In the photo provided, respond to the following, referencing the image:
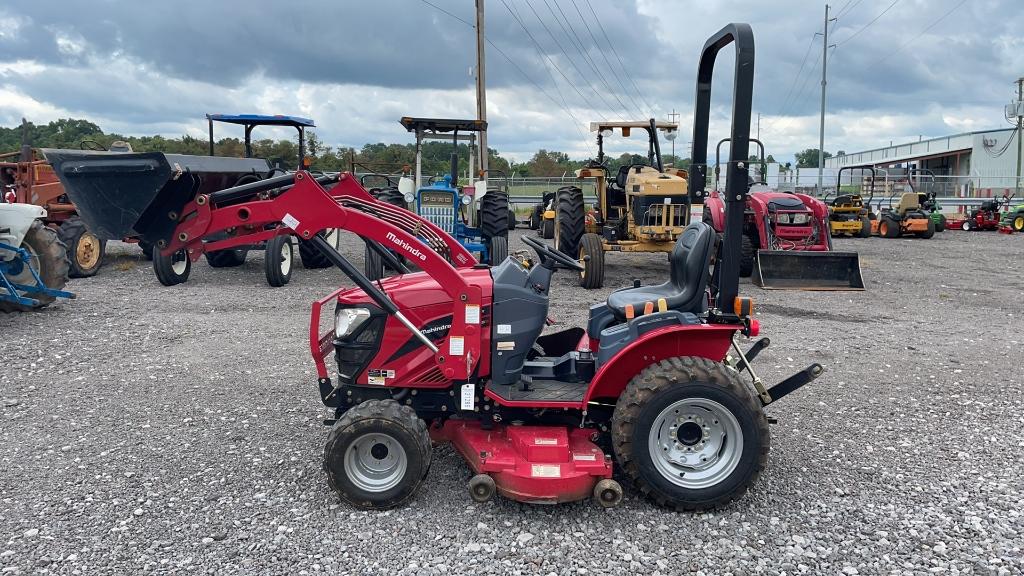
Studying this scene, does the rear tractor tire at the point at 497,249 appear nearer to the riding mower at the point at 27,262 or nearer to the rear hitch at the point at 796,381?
the riding mower at the point at 27,262

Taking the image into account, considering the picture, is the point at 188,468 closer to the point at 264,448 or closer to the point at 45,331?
the point at 264,448

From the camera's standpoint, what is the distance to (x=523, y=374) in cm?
420

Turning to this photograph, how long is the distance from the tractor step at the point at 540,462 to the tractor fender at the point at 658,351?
9.9 inches

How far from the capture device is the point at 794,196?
12688mm

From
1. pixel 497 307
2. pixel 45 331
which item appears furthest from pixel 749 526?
pixel 45 331

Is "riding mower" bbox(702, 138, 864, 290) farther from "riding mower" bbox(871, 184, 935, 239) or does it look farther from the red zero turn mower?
"riding mower" bbox(871, 184, 935, 239)

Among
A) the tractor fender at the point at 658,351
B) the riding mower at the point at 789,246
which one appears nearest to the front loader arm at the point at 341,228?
the tractor fender at the point at 658,351

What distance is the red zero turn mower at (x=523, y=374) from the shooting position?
3.59m

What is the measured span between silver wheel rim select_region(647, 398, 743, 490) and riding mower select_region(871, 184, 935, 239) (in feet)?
62.1

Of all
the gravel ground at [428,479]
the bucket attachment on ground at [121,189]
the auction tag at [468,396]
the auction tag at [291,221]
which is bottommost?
the gravel ground at [428,479]

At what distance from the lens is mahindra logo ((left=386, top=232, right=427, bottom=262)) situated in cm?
368

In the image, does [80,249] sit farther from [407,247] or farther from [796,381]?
[796,381]

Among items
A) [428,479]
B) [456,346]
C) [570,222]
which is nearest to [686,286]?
[456,346]

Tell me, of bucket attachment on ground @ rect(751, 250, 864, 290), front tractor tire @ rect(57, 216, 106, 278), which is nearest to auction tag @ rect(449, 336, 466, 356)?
bucket attachment on ground @ rect(751, 250, 864, 290)
